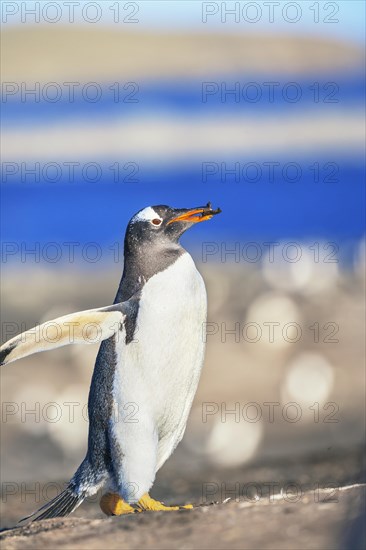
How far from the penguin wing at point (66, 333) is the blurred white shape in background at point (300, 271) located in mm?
5943

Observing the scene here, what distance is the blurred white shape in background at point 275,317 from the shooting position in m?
8.92

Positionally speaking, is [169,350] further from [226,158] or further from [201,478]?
[226,158]

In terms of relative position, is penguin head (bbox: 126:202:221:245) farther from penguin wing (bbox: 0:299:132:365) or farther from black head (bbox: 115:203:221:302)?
penguin wing (bbox: 0:299:132:365)

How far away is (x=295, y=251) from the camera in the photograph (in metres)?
12.3

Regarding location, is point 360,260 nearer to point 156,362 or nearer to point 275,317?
point 275,317

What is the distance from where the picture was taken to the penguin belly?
13.7ft

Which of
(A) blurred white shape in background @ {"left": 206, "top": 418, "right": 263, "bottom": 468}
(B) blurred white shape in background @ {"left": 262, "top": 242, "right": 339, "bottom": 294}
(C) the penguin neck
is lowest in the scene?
(A) blurred white shape in background @ {"left": 206, "top": 418, "right": 263, "bottom": 468}

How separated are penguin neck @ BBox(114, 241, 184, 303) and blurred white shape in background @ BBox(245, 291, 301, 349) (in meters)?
4.60

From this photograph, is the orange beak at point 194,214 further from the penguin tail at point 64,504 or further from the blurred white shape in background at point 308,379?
the blurred white shape in background at point 308,379

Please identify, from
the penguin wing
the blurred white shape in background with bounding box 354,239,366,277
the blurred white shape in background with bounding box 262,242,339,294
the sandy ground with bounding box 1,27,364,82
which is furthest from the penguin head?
the sandy ground with bounding box 1,27,364,82

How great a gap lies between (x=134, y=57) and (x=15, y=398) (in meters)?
46.7

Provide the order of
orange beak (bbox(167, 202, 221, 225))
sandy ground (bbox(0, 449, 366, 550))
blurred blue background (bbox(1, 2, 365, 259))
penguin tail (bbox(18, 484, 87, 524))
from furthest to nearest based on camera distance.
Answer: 1. blurred blue background (bbox(1, 2, 365, 259))
2. penguin tail (bbox(18, 484, 87, 524))
3. orange beak (bbox(167, 202, 221, 225))
4. sandy ground (bbox(0, 449, 366, 550))

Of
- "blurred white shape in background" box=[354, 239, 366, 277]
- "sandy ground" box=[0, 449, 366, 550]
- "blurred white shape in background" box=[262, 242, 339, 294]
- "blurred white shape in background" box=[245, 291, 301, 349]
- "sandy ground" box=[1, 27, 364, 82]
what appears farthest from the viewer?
"sandy ground" box=[1, 27, 364, 82]

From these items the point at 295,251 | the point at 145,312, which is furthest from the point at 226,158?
the point at 145,312
